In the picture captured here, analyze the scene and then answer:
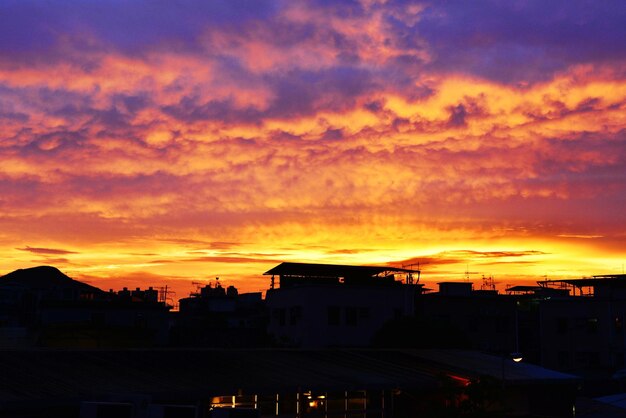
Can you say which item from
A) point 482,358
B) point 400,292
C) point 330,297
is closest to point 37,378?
point 482,358

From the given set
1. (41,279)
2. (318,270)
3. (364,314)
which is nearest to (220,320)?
(41,279)

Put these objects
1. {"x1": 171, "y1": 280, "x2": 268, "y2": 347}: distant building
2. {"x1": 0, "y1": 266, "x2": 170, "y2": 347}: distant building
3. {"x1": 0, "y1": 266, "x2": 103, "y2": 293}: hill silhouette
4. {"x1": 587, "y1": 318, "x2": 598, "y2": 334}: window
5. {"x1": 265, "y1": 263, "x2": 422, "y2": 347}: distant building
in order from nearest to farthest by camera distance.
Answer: {"x1": 0, "y1": 266, "x2": 170, "y2": 347}: distant building
{"x1": 265, "y1": 263, "x2": 422, "y2": 347}: distant building
{"x1": 171, "y1": 280, "x2": 268, "y2": 347}: distant building
{"x1": 587, "y1": 318, "x2": 598, "y2": 334}: window
{"x1": 0, "y1": 266, "x2": 103, "y2": 293}: hill silhouette

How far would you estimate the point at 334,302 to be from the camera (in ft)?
254

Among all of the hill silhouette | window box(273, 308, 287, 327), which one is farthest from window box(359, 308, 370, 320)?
the hill silhouette

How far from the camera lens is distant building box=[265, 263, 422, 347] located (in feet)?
251

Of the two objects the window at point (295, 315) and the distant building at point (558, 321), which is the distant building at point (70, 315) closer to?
the window at point (295, 315)

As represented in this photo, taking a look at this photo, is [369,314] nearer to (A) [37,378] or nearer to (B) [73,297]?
(B) [73,297]

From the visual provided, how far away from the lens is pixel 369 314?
7881 centimetres

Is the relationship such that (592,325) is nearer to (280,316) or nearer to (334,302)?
(334,302)

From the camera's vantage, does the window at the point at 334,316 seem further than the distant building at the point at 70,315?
Yes

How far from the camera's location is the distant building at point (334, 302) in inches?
3007

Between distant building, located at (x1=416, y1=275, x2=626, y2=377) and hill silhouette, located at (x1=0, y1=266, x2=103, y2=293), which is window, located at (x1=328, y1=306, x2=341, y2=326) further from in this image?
hill silhouette, located at (x1=0, y1=266, x2=103, y2=293)

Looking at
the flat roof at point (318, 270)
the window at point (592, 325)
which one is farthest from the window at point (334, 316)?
the window at point (592, 325)

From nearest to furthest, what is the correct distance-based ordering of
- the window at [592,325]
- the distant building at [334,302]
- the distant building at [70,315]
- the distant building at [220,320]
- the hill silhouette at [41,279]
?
the distant building at [70,315] → the distant building at [334,302] → the distant building at [220,320] → the window at [592,325] → the hill silhouette at [41,279]
